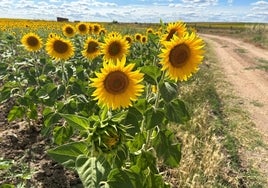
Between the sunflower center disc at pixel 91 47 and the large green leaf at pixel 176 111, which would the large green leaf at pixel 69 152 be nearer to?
the large green leaf at pixel 176 111

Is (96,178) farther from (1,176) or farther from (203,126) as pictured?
(203,126)

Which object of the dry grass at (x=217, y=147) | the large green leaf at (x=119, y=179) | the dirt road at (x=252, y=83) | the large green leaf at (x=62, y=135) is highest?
the large green leaf at (x=119, y=179)

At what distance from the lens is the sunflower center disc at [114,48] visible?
350cm

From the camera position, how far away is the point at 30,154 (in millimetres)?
4629

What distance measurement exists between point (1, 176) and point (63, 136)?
797 mm

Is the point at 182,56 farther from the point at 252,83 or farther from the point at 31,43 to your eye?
the point at 252,83

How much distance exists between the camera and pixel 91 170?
200 centimetres

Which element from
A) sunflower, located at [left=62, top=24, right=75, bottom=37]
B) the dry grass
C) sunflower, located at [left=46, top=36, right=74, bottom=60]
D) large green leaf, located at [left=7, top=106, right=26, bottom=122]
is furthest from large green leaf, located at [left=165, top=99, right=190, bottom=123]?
sunflower, located at [left=62, top=24, right=75, bottom=37]

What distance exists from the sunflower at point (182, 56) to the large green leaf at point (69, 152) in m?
0.71

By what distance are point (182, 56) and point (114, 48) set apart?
105cm

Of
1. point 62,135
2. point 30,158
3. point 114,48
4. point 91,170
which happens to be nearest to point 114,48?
point 114,48

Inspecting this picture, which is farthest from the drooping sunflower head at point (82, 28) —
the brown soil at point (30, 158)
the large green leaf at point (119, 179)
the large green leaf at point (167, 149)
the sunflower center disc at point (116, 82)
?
the large green leaf at point (119, 179)

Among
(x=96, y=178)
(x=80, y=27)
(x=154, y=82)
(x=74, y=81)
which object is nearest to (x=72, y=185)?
(x=74, y=81)

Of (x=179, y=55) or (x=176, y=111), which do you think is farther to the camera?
(x=176, y=111)
